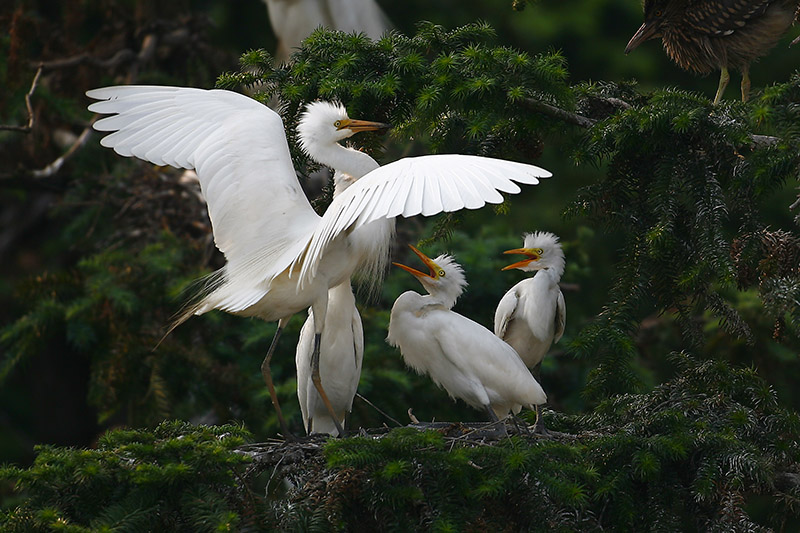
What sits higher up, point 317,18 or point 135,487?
point 317,18

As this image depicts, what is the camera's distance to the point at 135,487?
8.29 ft

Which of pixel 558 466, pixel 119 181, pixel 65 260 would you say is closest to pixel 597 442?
pixel 558 466

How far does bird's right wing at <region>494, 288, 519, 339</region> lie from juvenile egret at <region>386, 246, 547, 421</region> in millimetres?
214

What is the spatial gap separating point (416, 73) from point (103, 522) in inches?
64.2

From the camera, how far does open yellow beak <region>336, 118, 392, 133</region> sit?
11.8 feet

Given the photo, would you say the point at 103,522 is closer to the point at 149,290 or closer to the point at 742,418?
the point at 742,418

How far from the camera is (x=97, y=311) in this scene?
5.12 metres

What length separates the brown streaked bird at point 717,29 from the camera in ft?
12.8

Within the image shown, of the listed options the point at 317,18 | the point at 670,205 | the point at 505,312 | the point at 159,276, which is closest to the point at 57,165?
the point at 159,276

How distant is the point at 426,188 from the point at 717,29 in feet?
5.70

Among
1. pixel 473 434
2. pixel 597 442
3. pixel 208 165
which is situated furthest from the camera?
pixel 208 165

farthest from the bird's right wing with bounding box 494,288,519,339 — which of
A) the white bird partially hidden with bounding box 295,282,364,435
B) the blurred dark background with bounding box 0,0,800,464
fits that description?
the white bird partially hidden with bounding box 295,282,364,435

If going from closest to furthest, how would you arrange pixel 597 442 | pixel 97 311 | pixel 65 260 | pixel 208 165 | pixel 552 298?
pixel 597 442 < pixel 208 165 < pixel 552 298 < pixel 97 311 < pixel 65 260

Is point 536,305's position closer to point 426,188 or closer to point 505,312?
point 505,312
